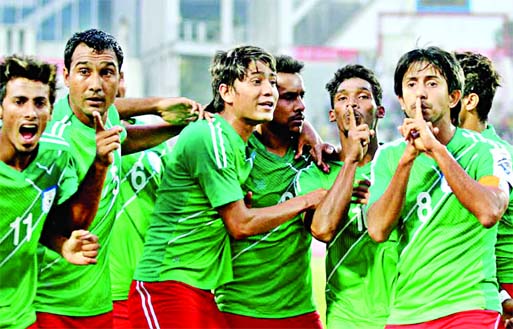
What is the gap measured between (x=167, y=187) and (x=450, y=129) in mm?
1567

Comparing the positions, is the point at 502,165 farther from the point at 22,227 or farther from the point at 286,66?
the point at 22,227

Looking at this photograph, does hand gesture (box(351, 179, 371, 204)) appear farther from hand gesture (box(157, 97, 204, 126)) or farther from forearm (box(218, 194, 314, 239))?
hand gesture (box(157, 97, 204, 126))

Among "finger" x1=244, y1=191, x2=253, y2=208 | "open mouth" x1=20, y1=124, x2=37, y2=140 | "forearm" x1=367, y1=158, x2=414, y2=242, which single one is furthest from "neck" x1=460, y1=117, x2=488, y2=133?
"open mouth" x1=20, y1=124, x2=37, y2=140

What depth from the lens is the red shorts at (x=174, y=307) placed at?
18.2 ft

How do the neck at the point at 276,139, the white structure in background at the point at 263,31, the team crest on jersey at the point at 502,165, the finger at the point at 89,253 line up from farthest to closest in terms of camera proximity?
the white structure in background at the point at 263,31 → the neck at the point at 276,139 → the finger at the point at 89,253 → the team crest on jersey at the point at 502,165

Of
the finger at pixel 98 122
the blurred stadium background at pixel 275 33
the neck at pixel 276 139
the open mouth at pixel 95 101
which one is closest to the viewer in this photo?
the finger at pixel 98 122

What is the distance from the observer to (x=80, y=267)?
588 cm

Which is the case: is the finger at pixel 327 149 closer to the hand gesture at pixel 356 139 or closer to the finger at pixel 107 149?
the hand gesture at pixel 356 139

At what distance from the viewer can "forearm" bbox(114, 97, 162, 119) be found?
20.7 feet

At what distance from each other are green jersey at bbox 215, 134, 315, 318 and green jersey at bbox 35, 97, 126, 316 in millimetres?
689

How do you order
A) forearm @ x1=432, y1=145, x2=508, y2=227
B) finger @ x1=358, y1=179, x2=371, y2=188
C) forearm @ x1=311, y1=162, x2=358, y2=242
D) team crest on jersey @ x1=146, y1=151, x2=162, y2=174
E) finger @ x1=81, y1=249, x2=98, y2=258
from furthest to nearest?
team crest on jersey @ x1=146, y1=151, x2=162, y2=174 → finger @ x1=358, y1=179, x2=371, y2=188 → forearm @ x1=311, y1=162, x2=358, y2=242 → finger @ x1=81, y1=249, x2=98, y2=258 → forearm @ x1=432, y1=145, x2=508, y2=227

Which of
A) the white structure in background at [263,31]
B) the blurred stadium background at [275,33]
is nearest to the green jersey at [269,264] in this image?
the blurred stadium background at [275,33]

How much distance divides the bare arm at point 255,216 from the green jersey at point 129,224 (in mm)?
1164

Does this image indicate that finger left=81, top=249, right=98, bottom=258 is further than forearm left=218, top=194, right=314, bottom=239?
No
